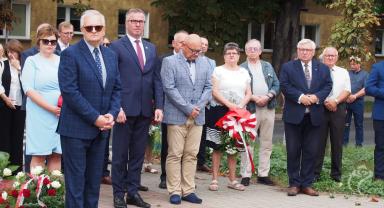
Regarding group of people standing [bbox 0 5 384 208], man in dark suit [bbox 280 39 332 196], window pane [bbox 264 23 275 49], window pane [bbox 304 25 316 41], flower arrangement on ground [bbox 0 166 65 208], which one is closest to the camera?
group of people standing [bbox 0 5 384 208]

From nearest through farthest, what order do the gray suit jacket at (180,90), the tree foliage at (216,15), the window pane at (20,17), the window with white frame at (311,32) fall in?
the gray suit jacket at (180,90) < the tree foliage at (216,15) < the window pane at (20,17) < the window with white frame at (311,32)

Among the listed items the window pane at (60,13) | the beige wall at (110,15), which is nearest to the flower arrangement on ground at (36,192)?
the beige wall at (110,15)

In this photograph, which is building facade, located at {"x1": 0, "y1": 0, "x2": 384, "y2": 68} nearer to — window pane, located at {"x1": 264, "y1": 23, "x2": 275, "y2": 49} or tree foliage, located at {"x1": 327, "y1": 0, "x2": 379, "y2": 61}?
window pane, located at {"x1": 264, "y1": 23, "x2": 275, "y2": 49}

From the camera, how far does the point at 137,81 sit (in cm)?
905

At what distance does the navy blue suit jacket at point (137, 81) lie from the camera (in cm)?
899

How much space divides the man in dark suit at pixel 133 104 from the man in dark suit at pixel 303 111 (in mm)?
2269

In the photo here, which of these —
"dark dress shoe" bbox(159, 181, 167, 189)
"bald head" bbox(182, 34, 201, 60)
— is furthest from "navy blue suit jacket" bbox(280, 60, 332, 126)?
"dark dress shoe" bbox(159, 181, 167, 189)

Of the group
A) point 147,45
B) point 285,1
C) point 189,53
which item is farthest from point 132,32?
point 285,1

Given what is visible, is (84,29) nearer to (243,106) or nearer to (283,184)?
(243,106)

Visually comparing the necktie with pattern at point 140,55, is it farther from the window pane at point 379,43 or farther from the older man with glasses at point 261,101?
the window pane at point 379,43

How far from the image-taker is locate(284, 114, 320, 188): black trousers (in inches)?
420

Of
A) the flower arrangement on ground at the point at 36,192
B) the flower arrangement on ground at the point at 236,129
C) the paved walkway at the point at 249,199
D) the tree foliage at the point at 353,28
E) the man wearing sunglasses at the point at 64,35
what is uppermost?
the tree foliage at the point at 353,28

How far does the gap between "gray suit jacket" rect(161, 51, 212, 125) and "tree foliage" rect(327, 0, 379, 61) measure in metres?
4.19

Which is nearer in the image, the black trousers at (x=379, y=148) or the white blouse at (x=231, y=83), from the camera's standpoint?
the white blouse at (x=231, y=83)
